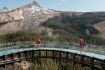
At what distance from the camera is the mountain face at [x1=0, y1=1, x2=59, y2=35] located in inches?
4532

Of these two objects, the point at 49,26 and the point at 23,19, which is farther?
the point at 23,19

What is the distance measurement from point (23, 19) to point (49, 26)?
594 inches

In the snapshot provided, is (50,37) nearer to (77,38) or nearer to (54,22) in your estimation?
(77,38)

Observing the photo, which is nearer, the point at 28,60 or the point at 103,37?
the point at 28,60

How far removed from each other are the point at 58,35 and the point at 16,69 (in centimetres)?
5932

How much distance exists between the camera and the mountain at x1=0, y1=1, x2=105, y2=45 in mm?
100438

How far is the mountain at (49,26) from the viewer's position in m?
100

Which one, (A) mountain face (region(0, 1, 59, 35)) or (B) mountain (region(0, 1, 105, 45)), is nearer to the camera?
(B) mountain (region(0, 1, 105, 45))

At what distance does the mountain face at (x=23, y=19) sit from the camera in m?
115

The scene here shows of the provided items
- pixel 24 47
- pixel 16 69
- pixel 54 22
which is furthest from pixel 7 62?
pixel 54 22

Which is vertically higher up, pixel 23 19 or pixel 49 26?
pixel 23 19

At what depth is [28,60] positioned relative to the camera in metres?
53.5

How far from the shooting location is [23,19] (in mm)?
125875

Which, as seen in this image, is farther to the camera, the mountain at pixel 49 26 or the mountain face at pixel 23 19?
the mountain face at pixel 23 19
